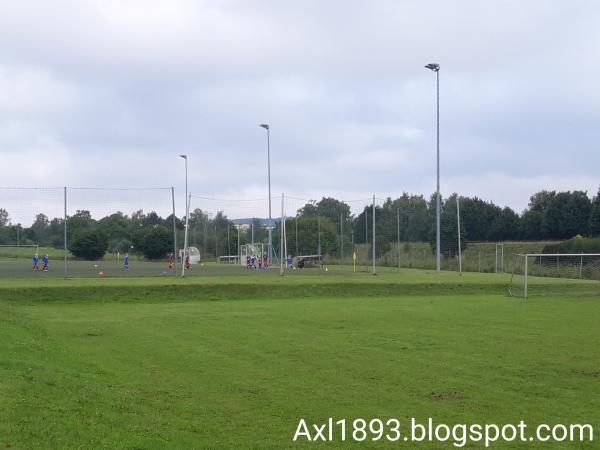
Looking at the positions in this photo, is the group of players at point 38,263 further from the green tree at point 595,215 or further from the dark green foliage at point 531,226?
the dark green foliage at point 531,226

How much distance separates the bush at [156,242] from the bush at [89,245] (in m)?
4.61

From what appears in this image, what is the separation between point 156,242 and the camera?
154 feet

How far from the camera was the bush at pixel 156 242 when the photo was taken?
4538cm

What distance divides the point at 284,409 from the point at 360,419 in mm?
989

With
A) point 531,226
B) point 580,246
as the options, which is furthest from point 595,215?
point 580,246

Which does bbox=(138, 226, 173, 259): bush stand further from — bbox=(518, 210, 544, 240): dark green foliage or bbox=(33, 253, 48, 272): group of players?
bbox=(518, 210, 544, 240): dark green foliage

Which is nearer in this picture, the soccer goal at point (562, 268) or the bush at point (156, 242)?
the soccer goal at point (562, 268)

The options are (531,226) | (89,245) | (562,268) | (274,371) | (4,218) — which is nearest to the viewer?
(274,371)

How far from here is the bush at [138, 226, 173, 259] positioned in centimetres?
4538

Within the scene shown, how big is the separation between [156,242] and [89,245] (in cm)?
786

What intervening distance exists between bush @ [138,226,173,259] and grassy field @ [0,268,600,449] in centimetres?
2266

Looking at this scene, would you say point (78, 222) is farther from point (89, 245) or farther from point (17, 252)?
point (89, 245)

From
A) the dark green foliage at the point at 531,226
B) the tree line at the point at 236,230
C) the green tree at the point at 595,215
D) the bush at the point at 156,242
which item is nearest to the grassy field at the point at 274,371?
the tree line at the point at 236,230

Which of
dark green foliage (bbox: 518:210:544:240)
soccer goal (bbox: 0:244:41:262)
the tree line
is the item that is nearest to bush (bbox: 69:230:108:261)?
the tree line
